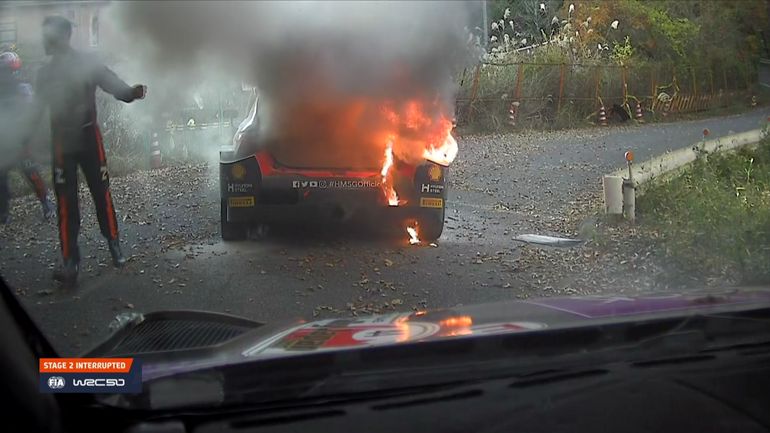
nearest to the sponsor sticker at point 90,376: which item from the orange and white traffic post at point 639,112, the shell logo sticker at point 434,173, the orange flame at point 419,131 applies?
the orange flame at point 419,131

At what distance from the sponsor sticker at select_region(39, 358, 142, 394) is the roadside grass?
265 cm

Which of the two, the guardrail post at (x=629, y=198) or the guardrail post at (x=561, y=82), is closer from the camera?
the guardrail post at (x=629, y=198)

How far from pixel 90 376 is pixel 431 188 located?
2.61 meters

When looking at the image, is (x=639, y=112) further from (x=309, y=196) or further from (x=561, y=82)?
(x=309, y=196)

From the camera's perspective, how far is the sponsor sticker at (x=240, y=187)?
3.76m

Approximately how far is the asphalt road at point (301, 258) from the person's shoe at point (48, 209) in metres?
0.03

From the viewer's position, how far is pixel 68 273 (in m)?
2.99

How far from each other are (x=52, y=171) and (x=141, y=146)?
0.69 metres

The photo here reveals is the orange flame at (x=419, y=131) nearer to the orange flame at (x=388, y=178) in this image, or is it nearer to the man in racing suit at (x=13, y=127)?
the orange flame at (x=388, y=178)

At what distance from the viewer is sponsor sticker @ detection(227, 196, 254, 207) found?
3.79 meters

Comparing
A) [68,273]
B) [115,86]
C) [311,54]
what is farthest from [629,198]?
[68,273]

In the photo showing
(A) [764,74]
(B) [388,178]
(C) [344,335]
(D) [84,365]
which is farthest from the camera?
(A) [764,74]

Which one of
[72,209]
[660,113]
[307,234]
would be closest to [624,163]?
[660,113]

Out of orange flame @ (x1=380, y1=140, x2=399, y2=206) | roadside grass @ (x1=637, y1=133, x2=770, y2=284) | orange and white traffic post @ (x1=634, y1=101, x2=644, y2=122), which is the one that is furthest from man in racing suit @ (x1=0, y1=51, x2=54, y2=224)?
orange and white traffic post @ (x1=634, y1=101, x2=644, y2=122)
